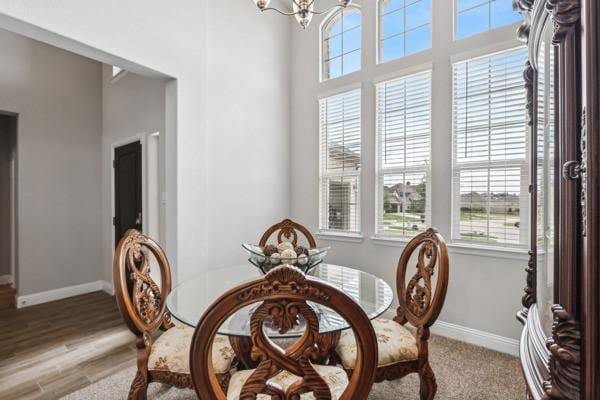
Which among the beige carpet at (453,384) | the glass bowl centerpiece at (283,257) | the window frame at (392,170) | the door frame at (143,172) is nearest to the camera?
the glass bowl centerpiece at (283,257)

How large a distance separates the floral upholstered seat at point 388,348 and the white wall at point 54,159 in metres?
4.20

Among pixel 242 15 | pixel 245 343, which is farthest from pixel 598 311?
pixel 242 15

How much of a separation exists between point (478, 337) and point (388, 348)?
160 cm

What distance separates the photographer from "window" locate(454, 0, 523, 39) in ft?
8.72

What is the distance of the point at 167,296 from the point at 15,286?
135 inches

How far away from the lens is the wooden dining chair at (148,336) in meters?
1.61

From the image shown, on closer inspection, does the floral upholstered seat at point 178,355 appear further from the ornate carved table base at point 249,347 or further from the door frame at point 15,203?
the door frame at point 15,203

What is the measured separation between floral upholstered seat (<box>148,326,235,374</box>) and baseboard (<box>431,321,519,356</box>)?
2.17 m

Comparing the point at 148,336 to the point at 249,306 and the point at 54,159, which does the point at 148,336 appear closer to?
the point at 249,306

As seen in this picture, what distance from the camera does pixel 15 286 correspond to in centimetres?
397

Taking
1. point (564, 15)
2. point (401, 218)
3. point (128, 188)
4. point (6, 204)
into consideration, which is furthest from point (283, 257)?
point (6, 204)

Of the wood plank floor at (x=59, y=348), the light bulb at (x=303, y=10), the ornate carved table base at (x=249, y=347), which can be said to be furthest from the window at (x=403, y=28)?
the wood plank floor at (x=59, y=348)

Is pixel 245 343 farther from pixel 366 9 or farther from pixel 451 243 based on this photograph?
pixel 366 9

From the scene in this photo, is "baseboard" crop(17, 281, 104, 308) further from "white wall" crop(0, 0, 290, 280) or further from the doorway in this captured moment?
"white wall" crop(0, 0, 290, 280)
